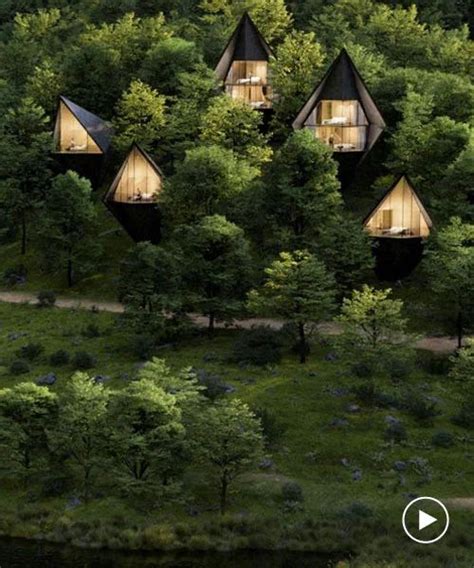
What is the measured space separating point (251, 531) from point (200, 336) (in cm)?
2412

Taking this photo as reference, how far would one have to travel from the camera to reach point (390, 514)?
2036 inches

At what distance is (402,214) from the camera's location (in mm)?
77625

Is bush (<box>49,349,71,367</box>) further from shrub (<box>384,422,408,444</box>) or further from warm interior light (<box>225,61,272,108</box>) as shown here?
warm interior light (<box>225,61,272,108</box>)

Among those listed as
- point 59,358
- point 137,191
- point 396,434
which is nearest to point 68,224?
point 137,191

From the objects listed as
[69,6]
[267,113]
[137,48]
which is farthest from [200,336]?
[69,6]

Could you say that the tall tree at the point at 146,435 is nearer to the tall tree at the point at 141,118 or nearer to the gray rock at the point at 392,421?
the gray rock at the point at 392,421

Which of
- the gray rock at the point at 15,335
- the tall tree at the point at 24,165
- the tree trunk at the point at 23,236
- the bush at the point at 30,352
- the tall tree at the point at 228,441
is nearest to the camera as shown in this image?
the tall tree at the point at 228,441

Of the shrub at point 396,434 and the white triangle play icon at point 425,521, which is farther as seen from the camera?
the shrub at point 396,434

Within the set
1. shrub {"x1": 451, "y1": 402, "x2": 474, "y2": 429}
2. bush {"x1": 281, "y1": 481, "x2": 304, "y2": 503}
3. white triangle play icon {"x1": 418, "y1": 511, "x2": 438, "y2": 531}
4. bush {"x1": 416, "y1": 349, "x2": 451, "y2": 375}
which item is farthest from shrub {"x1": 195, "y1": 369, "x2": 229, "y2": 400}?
white triangle play icon {"x1": 418, "y1": 511, "x2": 438, "y2": 531}

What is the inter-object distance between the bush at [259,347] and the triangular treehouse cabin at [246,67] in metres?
39.7

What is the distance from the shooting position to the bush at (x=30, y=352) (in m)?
71.1

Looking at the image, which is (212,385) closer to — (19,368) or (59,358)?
(59,358)

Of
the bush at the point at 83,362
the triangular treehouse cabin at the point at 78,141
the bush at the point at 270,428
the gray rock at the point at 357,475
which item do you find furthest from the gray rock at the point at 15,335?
the gray rock at the point at 357,475

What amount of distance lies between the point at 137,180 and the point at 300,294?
2451cm
